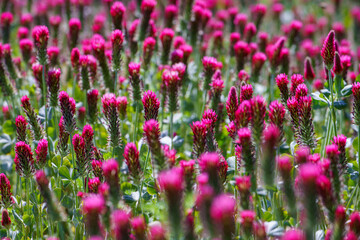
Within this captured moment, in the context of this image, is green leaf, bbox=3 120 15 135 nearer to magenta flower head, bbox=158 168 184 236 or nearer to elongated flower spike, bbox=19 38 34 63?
elongated flower spike, bbox=19 38 34 63

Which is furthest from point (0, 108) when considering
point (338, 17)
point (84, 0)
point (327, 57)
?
point (338, 17)

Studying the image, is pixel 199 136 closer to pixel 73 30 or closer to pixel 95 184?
pixel 95 184

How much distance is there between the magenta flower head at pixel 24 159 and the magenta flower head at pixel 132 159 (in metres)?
0.69

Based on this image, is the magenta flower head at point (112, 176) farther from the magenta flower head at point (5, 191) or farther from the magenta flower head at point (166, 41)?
the magenta flower head at point (166, 41)

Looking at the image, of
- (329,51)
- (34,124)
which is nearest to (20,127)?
(34,124)

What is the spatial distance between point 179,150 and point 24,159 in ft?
5.76


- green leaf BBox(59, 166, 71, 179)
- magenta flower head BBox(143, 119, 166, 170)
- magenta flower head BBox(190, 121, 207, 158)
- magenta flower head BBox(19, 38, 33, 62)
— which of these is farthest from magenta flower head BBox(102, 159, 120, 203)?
magenta flower head BBox(19, 38, 33, 62)

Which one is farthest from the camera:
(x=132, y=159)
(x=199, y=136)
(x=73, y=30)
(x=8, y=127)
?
(x=73, y=30)

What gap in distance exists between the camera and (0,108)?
15.1 ft

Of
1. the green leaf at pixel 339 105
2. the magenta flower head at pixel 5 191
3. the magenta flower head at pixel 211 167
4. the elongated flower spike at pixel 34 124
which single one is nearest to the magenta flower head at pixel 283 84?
the green leaf at pixel 339 105

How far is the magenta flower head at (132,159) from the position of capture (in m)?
2.34

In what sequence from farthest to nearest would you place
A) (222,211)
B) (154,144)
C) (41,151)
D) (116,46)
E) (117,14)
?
(117,14), (116,46), (41,151), (154,144), (222,211)

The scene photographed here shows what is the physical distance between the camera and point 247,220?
6.57 ft

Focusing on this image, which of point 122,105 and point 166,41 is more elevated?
point 166,41
